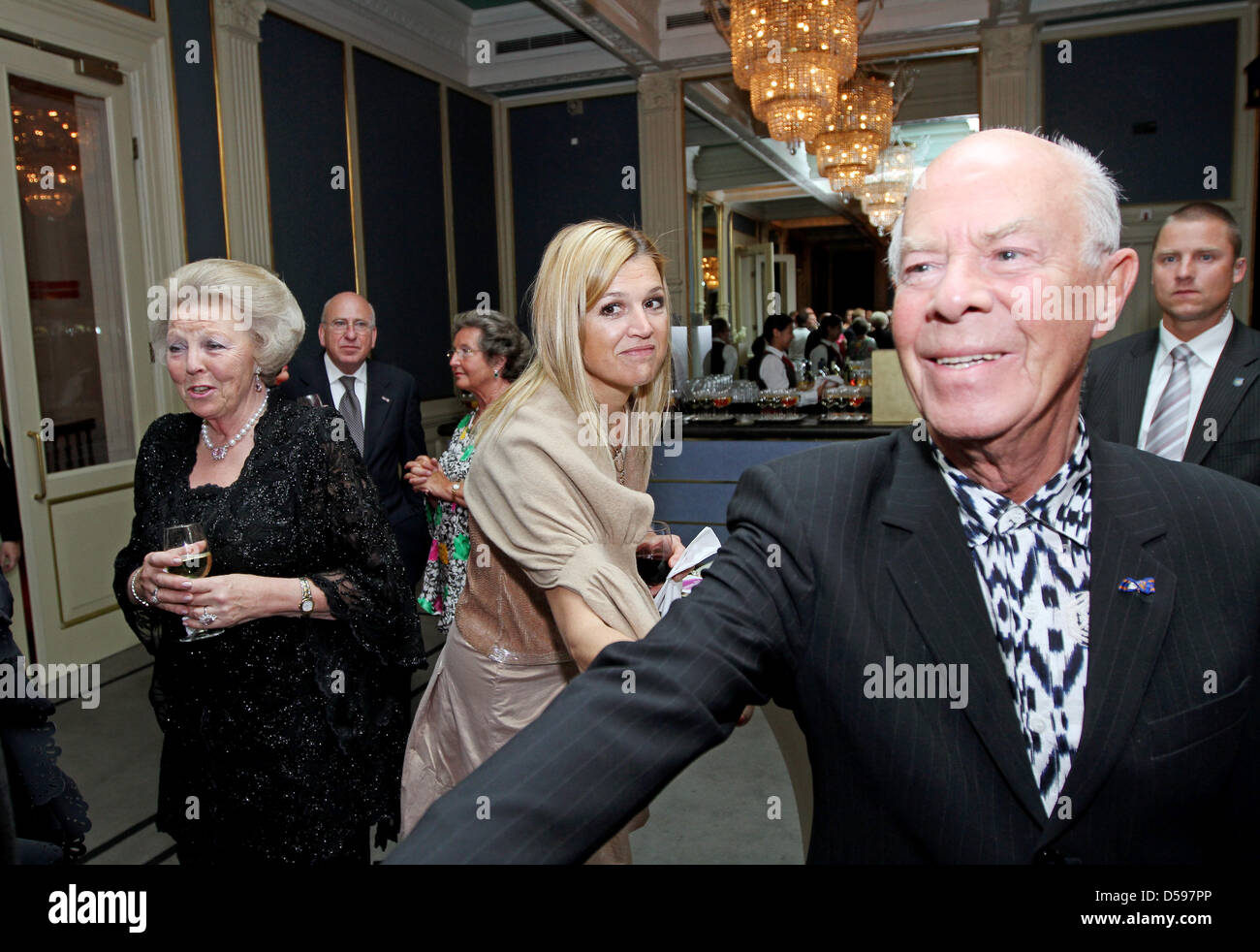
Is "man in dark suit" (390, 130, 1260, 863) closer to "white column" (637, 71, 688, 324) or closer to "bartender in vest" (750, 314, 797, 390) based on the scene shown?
"bartender in vest" (750, 314, 797, 390)

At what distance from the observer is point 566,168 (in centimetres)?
844

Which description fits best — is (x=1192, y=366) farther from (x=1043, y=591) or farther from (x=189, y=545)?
(x=189, y=545)

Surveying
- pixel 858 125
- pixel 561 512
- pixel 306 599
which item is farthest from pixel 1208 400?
pixel 858 125

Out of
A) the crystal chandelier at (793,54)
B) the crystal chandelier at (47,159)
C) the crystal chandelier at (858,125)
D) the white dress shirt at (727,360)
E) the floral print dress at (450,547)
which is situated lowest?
the floral print dress at (450,547)

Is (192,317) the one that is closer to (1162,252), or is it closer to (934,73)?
(1162,252)

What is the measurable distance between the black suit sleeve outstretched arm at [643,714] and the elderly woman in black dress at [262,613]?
1.18 metres

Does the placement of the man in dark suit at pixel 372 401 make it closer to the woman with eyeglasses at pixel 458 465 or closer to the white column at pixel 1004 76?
the woman with eyeglasses at pixel 458 465

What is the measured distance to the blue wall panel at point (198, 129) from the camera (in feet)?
17.3

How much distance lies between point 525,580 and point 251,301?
0.87 metres

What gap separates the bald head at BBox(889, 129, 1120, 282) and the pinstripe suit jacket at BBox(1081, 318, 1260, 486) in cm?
184

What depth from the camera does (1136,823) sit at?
32.4 inches

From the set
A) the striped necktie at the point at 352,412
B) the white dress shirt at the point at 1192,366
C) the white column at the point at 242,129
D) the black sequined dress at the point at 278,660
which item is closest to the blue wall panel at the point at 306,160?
the white column at the point at 242,129

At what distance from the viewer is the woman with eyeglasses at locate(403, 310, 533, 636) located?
10.2ft
